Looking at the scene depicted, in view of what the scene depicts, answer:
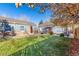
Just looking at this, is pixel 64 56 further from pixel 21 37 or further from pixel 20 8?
pixel 20 8

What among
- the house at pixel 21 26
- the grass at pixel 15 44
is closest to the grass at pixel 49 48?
the grass at pixel 15 44

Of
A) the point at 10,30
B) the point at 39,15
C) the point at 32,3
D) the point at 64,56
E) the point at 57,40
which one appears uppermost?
the point at 32,3

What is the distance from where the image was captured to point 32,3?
1491 mm

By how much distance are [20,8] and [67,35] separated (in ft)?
1.70

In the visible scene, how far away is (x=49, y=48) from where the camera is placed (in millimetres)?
1475

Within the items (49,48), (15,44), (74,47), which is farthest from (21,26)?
(74,47)

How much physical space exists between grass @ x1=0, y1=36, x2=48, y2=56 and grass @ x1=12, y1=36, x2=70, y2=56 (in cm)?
3

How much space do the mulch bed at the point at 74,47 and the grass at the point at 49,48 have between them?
0.04 m

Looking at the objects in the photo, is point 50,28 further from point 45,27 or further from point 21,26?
point 21,26

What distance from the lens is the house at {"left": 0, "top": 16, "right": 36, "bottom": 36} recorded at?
4.87 ft

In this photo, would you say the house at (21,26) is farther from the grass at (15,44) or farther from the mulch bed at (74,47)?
the mulch bed at (74,47)

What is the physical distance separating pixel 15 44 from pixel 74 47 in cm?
56

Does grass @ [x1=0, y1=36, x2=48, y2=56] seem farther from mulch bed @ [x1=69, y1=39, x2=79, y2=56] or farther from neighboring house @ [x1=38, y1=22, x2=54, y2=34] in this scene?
mulch bed @ [x1=69, y1=39, x2=79, y2=56]

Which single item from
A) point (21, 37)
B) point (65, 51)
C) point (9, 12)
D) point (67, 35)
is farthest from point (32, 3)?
point (65, 51)
